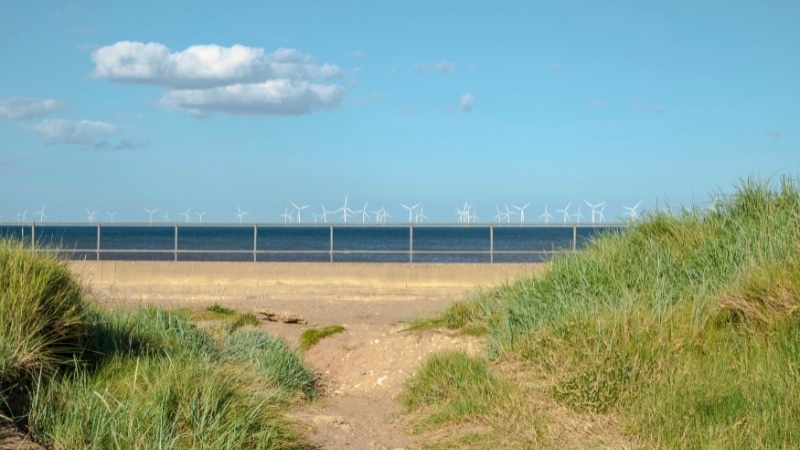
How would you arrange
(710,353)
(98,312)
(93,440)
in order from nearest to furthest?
(93,440), (710,353), (98,312)

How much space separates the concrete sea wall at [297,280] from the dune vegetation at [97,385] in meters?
13.8

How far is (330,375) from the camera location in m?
11.7

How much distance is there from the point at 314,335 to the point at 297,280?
379 inches

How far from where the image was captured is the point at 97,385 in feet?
23.0

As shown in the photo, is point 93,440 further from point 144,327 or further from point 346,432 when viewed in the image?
point 144,327

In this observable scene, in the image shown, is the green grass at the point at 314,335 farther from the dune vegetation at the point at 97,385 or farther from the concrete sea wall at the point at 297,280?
the concrete sea wall at the point at 297,280

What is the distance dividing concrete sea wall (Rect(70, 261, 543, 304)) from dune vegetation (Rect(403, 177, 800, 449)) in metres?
11.7

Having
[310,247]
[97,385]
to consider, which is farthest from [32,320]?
[310,247]

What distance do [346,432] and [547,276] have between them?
357cm

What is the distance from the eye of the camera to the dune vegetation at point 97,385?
20.5ft

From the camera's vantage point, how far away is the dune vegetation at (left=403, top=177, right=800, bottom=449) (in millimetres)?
6773

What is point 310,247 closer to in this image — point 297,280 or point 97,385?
point 297,280

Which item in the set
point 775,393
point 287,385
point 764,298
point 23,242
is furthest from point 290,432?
point 764,298

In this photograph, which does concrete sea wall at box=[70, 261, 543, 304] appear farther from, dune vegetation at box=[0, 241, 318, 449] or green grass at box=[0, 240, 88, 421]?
green grass at box=[0, 240, 88, 421]
